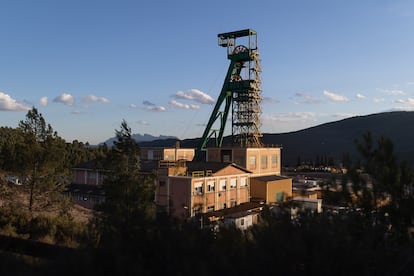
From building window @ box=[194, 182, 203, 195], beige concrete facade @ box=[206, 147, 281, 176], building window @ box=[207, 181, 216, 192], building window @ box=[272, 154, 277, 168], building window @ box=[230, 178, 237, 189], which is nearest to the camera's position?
building window @ box=[194, 182, 203, 195]

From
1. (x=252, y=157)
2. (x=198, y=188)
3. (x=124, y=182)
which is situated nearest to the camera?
(x=124, y=182)

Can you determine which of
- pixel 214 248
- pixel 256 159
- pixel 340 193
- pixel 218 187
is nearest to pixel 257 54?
pixel 256 159

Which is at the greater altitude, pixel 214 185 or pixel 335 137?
pixel 335 137

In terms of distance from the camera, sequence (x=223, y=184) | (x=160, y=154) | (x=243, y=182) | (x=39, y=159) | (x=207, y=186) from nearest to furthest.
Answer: (x=39, y=159) < (x=207, y=186) < (x=223, y=184) < (x=243, y=182) < (x=160, y=154)

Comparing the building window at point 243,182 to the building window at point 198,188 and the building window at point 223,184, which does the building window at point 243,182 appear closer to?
the building window at point 223,184

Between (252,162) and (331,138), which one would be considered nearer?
(252,162)

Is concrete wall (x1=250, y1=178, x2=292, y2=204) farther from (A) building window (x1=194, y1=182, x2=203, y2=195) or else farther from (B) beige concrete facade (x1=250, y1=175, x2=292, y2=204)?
(A) building window (x1=194, y1=182, x2=203, y2=195)

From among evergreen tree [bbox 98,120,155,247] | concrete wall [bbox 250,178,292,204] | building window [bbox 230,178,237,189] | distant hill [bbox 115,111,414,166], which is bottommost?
concrete wall [bbox 250,178,292,204]

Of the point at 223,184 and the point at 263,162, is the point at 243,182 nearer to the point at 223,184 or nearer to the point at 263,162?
the point at 223,184

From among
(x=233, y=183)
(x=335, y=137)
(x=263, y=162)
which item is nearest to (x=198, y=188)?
(x=233, y=183)

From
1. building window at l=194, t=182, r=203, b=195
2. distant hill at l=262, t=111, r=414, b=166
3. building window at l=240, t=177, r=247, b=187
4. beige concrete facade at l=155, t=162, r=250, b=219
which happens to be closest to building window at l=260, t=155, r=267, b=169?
beige concrete facade at l=155, t=162, r=250, b=219

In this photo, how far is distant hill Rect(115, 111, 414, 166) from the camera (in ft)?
459

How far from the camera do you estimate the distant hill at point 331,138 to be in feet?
459

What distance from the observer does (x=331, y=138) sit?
169500 millimetres
